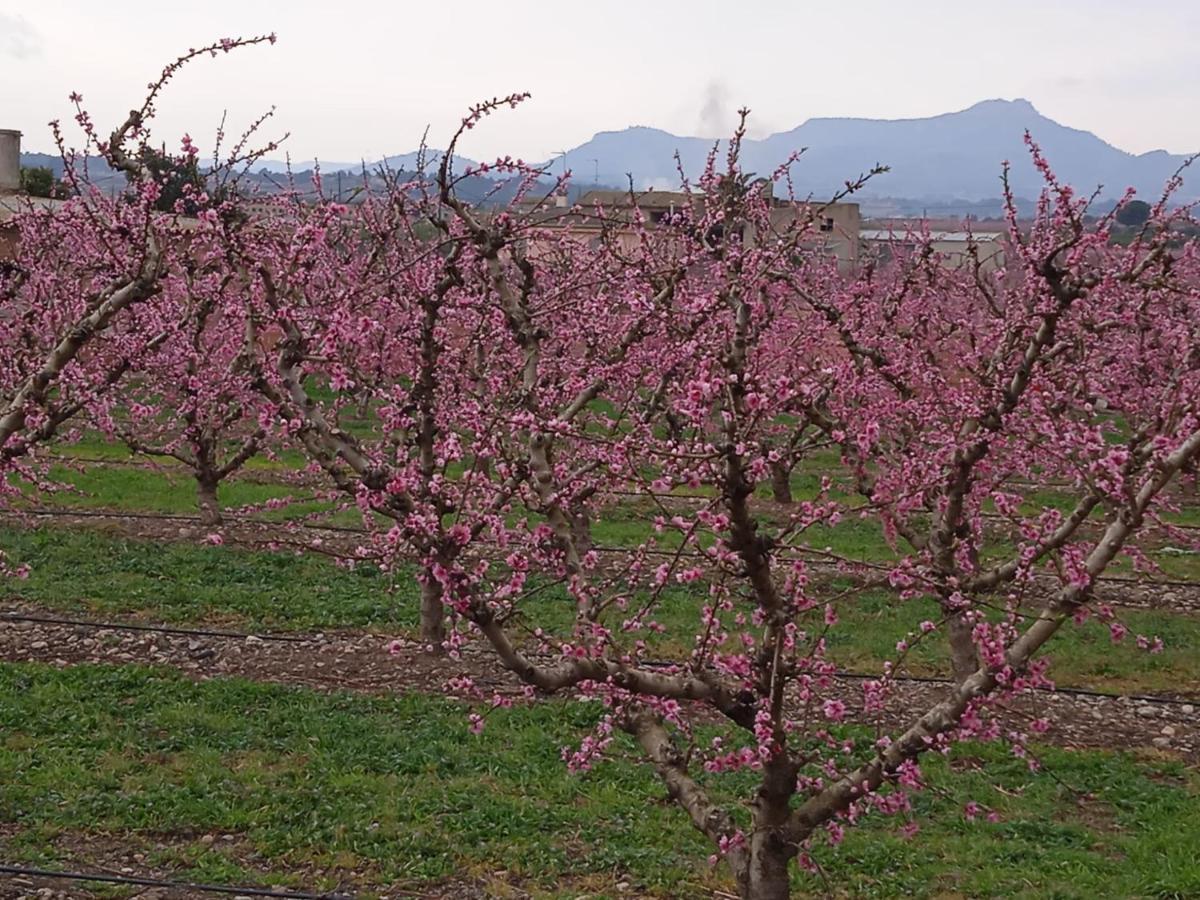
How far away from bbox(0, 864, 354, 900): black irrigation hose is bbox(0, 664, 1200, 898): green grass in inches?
7.4

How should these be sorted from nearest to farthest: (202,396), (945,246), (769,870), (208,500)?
1. (769,870)
2. (202,396)
3. (208,500)
4. (945,246)

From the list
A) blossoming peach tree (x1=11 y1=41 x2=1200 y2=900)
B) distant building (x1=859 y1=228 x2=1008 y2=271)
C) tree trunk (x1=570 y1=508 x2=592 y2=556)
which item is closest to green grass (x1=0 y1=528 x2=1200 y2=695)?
blossoming peach tree (x1=11 y1=41 x2=1200 y2=900)

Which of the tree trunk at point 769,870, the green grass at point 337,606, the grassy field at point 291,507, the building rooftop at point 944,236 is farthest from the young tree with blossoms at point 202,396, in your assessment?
the building rooftop at point 944,236

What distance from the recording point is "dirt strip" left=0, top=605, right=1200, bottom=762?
951 centimetres

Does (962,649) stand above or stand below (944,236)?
below

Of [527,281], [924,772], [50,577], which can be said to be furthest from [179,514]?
[924,772]

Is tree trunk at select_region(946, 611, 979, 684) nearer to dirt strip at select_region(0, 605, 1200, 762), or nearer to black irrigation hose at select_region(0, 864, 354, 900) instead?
dirt strip at select_region(0, 605, 1200, 762)

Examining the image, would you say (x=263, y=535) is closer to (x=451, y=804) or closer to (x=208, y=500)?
(x=208, y=500)

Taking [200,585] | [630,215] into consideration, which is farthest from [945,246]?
[200,585]

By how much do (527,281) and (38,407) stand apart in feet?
10.5

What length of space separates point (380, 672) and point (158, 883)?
3910 millimetres

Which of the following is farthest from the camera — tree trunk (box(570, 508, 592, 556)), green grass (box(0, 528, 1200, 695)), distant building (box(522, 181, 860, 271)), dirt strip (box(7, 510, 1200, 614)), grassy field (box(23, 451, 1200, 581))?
grassy field (box(23, 451, 1200, 581))

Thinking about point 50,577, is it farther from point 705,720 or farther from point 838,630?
point 838,630

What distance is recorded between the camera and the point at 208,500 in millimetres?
15500
